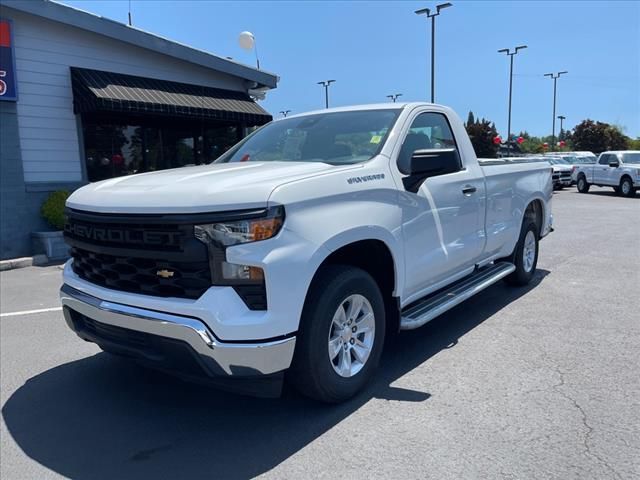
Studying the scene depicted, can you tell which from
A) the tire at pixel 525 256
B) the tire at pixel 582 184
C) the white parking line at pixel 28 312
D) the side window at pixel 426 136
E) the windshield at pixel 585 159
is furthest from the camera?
the windshield at pixel 585 159

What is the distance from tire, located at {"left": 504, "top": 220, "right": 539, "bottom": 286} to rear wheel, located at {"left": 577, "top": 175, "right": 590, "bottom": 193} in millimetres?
20280

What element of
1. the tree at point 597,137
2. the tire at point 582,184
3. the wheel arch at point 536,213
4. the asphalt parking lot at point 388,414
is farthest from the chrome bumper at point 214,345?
the tree at point 597,137

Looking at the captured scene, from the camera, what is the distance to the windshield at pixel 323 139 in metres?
3.94

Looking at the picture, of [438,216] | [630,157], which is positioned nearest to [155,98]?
[438,216]

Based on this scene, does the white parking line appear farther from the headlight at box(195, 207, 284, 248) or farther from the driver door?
the driver door

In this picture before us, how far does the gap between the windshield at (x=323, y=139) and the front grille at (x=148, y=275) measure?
1402 millimetres

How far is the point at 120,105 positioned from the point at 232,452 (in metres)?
8.90

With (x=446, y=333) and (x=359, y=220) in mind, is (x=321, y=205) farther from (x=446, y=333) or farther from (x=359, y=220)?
(x=446, y=333)

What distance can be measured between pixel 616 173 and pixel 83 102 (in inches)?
827

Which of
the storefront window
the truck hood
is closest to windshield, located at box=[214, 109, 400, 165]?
the truck hood

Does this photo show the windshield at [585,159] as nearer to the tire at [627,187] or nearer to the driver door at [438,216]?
the tire at [627,187]

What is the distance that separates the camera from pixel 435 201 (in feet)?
13.5

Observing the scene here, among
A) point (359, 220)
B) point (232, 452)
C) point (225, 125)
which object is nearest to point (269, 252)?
point (359, 220)

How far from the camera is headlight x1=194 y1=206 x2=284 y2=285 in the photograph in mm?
2754
